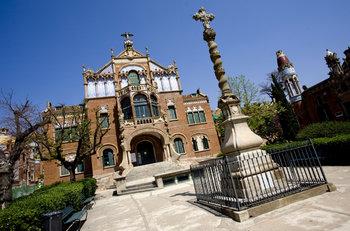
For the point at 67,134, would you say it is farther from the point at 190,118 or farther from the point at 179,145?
the point at 190,118

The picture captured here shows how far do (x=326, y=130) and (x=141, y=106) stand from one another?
1827 cm

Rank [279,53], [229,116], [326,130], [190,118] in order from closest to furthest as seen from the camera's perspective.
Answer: [229,116], [326,130], [190,118], [279,53]

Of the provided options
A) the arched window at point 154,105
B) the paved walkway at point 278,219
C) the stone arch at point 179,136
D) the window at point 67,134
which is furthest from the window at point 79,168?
the paved walkway at point 278,219

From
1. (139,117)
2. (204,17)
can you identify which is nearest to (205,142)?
(139,117)

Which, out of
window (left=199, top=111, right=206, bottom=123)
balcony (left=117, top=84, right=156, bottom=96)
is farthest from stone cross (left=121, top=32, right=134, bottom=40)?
window (left=199, top=111, right=206, bottom=123)

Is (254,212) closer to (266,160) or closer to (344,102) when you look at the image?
(266,160)

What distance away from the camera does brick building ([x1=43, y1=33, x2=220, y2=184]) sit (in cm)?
2539

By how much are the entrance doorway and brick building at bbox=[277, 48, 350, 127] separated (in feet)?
75.8

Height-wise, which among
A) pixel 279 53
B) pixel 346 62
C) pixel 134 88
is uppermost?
pixel 279 53

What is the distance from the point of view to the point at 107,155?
26.0m

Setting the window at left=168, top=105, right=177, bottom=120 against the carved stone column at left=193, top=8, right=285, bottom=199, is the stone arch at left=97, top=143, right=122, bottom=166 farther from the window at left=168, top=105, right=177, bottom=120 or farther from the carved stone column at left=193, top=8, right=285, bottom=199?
the carved stone column at left=193, top=8, right=285, bottom=199

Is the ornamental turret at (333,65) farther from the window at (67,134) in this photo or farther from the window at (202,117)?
the window at (67,134)

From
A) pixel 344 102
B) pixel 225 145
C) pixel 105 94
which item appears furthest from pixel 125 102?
pixel 344 102

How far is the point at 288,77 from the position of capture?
38.8 meters
